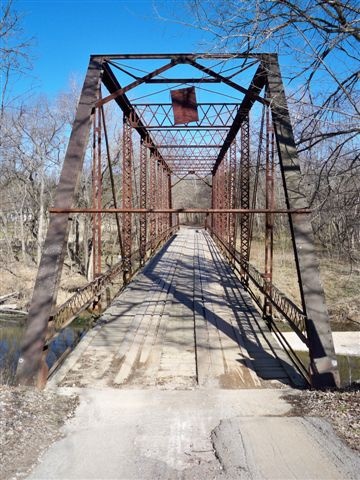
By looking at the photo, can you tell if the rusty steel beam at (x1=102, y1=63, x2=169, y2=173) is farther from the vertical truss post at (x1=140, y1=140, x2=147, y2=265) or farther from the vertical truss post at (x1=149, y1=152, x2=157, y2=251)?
the vertical truss post at (x1=149, y1=152, x2=157, y2=251)

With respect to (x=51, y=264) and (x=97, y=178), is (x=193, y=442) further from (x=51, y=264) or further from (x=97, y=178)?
(x=97, y=178)

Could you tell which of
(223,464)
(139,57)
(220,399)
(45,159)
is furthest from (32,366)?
(45,159)

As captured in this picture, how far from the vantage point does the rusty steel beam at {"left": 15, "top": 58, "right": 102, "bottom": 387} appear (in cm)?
468

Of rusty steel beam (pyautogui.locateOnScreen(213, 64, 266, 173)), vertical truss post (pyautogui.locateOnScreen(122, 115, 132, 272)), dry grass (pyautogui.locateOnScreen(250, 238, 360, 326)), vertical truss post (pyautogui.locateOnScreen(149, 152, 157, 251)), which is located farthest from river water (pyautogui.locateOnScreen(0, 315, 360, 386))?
rusty steel beam (pyautogui.locateOnScreen(213, 64, 266, 173))

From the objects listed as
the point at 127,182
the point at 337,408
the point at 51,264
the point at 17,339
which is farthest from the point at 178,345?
the point at 17,339

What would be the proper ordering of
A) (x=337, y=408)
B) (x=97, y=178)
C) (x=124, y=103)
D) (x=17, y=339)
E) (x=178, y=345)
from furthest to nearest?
1. (x=17, y=339)
2. (x=124, y=103)
3. (x=97, y=178)
4. (x=178, y=345)
5. (x=337, y=408)

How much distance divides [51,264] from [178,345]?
2.35m

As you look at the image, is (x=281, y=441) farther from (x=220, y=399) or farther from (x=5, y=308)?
(x=5, y=308)

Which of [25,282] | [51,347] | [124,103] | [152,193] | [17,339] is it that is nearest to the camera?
[124,103]

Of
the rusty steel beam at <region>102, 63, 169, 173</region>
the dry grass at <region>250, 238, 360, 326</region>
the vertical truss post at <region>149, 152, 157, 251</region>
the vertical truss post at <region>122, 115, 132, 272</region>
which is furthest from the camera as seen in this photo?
the vertical truss post at <region>149, 152, 157, 251</region>

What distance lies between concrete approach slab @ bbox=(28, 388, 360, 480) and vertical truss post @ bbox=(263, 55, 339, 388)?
0.67 m

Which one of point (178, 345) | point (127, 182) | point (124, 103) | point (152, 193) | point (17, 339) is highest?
point (124, 103)

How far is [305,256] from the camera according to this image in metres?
5.19

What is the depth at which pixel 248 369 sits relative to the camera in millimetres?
5363
